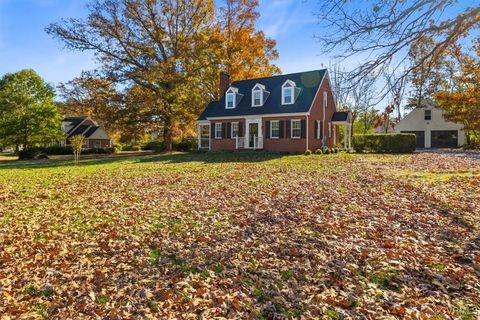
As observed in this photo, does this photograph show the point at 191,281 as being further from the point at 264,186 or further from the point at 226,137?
the point at 226,137

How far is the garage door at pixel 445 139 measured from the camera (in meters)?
37.3

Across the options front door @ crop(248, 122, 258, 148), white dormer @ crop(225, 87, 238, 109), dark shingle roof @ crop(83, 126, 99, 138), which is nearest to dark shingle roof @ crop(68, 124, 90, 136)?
dark shingle roof @ crop(83, 126, 99, 138)

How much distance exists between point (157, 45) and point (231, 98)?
8.68 m

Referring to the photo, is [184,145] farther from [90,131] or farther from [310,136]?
[90,131]

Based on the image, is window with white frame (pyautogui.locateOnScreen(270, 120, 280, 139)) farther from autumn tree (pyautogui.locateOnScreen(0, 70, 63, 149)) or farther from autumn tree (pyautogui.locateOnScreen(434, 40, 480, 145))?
autumn tree (pyautogui.locateOnScreen(0, 70, 63, 149))

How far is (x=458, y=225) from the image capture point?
19.8 ft

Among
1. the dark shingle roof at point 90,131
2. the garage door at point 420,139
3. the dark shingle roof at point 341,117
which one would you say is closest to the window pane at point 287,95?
the dark shingle roof at point 341,117

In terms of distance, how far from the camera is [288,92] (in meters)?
24.4

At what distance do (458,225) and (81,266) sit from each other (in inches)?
240

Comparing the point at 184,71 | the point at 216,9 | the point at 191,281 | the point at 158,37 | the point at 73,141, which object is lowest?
the point at 191,281

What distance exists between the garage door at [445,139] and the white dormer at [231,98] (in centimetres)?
2484

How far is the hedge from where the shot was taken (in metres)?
24.9

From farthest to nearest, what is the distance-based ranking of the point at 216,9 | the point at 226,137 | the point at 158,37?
the point at 216,9
the point at 158,37
the point at 226,137

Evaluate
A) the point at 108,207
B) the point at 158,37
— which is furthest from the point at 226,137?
the point at 108,207
